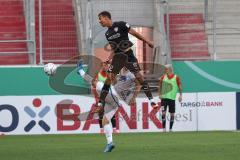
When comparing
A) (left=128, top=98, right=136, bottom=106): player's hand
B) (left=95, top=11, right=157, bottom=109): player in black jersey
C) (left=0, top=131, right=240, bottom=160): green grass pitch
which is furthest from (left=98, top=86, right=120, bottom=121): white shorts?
(left=128, top=98, right=136, bottom=106): player's hand

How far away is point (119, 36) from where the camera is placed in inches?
544

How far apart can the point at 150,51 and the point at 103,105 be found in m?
10.2

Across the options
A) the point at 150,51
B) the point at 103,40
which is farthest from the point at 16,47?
the point at 150,51

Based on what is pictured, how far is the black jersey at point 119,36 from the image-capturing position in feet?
45.3

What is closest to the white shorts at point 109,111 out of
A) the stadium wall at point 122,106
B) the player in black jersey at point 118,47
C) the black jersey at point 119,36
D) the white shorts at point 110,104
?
the white shorts at point 110,104

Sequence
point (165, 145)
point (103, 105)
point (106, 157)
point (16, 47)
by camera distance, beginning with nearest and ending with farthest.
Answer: point (106, 157) → point (103, 105) → point (165, 145) → point (16, 47)

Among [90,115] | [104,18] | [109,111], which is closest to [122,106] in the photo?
[90,115]

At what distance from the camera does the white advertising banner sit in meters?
22.8

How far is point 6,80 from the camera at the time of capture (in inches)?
910

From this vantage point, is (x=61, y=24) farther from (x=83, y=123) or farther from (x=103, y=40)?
(x=83, y=123)

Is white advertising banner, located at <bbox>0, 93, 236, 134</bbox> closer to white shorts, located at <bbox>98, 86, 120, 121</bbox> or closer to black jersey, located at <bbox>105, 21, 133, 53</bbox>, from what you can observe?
white shorts, located at <bbox>98, 86, 120, 121</bbox>

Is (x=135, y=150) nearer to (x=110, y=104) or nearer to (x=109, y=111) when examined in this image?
(x=109, y=111)

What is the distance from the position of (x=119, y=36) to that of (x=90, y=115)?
9565 millimetres

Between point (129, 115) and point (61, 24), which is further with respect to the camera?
point (61, 24)
